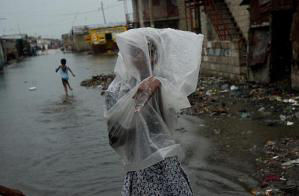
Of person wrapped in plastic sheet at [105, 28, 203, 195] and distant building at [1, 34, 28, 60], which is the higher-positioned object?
person wrapped in plastic sheet at [105, 28, 203, 195]

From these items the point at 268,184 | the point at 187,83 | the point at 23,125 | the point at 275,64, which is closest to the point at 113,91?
the point at 187,83

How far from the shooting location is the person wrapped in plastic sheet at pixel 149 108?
2.64m

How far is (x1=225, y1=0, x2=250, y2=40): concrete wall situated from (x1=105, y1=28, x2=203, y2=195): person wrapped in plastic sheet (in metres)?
12.4

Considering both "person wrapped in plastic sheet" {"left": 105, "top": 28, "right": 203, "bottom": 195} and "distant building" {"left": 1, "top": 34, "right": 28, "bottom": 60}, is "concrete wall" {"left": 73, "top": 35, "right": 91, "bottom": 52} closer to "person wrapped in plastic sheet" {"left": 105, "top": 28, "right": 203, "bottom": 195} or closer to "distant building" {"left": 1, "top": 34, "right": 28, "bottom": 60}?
"distant building" {"left": 1, "top": 34, "right": 28, "bottom": 60}

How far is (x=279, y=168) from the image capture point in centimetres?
493

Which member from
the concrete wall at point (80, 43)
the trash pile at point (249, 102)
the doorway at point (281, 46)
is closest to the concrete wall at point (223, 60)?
the trash pile at point (249, 102)

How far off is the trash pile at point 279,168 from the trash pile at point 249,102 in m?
1.26

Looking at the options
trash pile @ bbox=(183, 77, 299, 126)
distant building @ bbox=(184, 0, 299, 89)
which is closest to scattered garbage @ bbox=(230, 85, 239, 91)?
trash pile @ bbox=(183, 77, 299, 126)

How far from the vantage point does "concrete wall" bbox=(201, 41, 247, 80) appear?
12133 millimetres

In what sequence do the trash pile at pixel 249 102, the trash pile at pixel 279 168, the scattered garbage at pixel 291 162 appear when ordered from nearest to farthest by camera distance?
the trash pile at pixel 279 168, the scattered garbage at pixel 291 162, the trash pile at pixel 249 102

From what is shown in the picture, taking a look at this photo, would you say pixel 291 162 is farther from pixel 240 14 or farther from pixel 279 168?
pixel 240 14

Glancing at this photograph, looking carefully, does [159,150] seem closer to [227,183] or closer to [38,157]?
[227,183]

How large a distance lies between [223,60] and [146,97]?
1078cm

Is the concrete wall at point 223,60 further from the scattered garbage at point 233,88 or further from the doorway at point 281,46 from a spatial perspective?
the doorway at point 281,46
